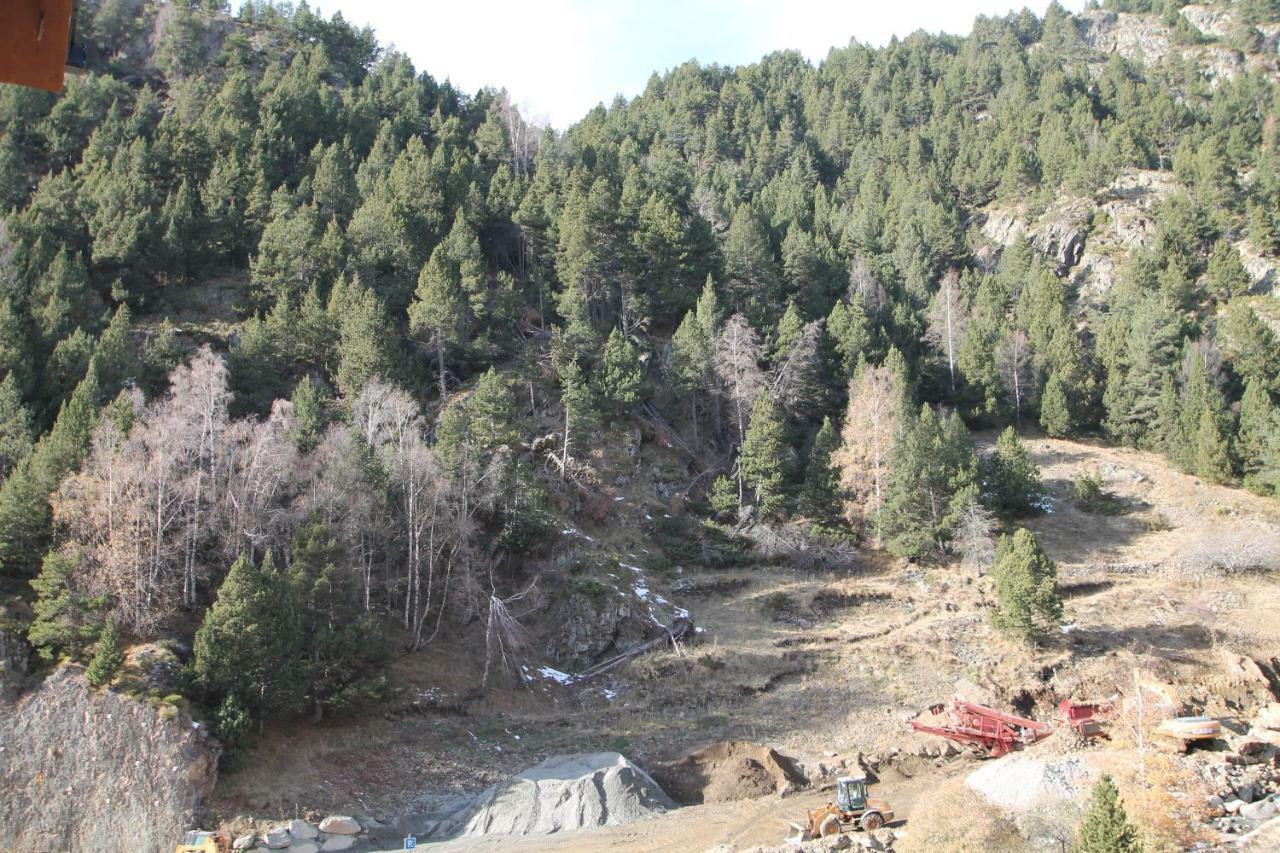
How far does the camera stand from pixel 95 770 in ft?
71.8

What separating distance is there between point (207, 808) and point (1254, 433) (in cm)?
4968

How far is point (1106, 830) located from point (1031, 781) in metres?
8.38

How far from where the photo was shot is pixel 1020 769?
2223cm

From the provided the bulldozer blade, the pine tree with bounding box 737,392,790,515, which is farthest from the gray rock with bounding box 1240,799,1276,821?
the pine tree with bounding box 737,392,790,515

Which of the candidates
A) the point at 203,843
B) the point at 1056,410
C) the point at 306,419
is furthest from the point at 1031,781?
the point at 1056,410

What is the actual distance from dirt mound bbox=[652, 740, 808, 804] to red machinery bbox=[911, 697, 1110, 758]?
522 cm

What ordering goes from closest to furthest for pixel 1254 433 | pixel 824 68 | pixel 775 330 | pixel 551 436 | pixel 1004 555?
pixel 1004 555, pixel 551 436, pixel 1254 433, pixel 775 330, pixel 824 68

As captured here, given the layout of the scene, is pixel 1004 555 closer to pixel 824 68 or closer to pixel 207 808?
pixel 207 808

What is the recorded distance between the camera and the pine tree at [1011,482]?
138 feet

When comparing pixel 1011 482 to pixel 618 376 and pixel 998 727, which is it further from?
pixel 618 376

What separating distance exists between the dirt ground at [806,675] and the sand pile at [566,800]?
2.18 ft

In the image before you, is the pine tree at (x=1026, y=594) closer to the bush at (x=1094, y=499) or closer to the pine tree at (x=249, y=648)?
the bush at (x=1094, y=499)

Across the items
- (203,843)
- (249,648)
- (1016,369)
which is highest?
(1016,369)

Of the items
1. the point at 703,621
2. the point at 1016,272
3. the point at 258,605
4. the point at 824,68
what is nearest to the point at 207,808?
the point at 258,605
